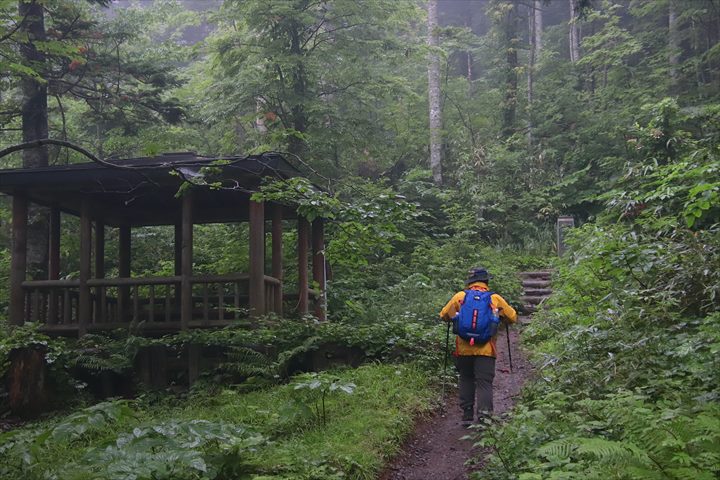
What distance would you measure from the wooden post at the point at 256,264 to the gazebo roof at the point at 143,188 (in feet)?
1.49

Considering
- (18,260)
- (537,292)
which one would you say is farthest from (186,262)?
(537,292)

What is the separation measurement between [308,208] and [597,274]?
4399 millimetres

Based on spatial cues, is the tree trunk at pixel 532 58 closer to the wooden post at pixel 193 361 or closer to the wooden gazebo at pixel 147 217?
the wooden gazebo at pixel 147 217

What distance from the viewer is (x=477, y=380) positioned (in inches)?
281

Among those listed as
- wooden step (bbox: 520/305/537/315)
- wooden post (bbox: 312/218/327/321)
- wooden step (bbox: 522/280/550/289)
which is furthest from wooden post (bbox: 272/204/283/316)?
wooden step (bbox: 522/280/550/289)

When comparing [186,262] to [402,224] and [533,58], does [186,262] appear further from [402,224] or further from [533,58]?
[533,58]

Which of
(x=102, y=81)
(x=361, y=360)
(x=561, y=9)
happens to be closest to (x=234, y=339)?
(x=361, y=360)

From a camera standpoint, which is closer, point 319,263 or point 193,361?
point 193,361

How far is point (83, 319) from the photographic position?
1191 cm

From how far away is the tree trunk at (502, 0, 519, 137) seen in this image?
91.6 feet

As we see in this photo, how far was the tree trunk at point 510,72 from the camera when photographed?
91.6 ft

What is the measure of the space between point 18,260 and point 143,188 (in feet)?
8.78

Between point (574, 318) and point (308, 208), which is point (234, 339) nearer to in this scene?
point (308, 208)

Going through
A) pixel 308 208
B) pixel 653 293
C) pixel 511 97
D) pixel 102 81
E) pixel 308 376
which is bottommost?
pixel 308 376
